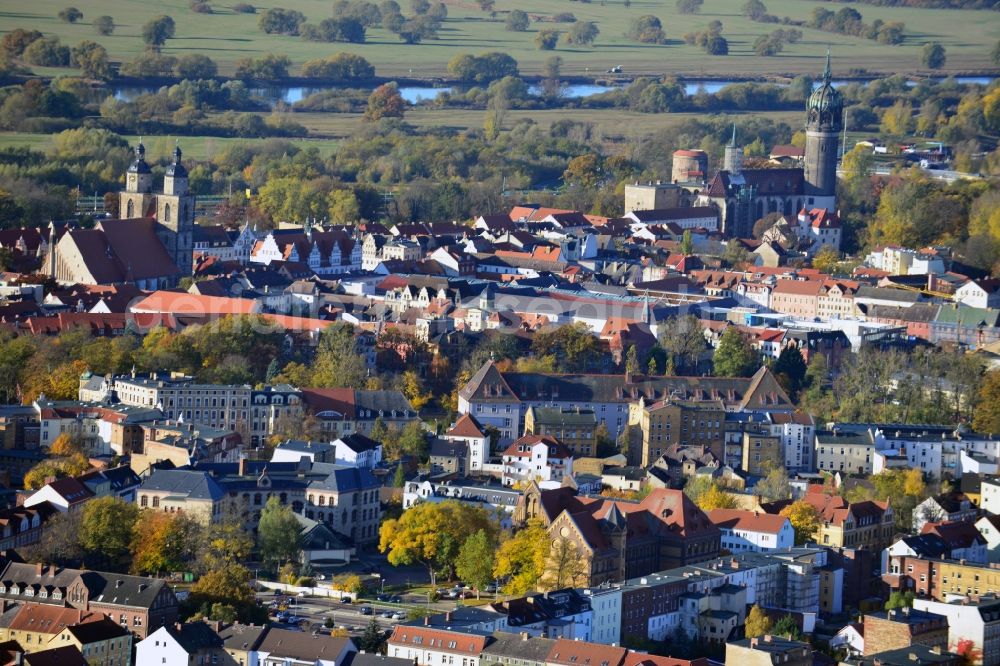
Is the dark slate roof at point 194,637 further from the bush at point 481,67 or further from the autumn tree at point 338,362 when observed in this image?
the bush at point 481,67

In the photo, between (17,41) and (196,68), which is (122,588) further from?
(196,68)

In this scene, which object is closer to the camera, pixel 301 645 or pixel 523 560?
pixel 301 645

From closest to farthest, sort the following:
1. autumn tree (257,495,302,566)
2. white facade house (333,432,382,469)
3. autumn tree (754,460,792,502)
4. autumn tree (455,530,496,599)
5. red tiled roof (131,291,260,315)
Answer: autumn tree (455,530,496,599)
autumn tree (257,495,302,566)
autumn tree (754,460,792,502)
white facade house (333,432,382,469)
red tiled roof (131,291,260,315)

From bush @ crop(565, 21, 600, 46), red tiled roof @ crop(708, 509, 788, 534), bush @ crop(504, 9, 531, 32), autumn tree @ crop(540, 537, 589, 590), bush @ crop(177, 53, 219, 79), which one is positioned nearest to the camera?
autumn tree @ crop(540, 537, 589, 590)

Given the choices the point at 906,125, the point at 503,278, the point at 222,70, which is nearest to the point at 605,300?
the point at 503,278

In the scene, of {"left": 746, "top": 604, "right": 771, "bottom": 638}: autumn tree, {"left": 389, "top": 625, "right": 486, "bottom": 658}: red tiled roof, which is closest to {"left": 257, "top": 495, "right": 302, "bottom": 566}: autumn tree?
{"left": 389, "top": 625, "right": 486, "bottom": 658}: red tiled roof

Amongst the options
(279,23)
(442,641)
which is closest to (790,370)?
(442,641)

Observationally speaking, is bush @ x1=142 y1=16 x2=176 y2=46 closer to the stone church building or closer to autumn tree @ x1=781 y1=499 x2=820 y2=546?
the stone church building

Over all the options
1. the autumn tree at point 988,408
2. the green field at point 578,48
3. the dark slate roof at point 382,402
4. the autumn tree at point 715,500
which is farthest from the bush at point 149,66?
the autumn tree at point 715,500
